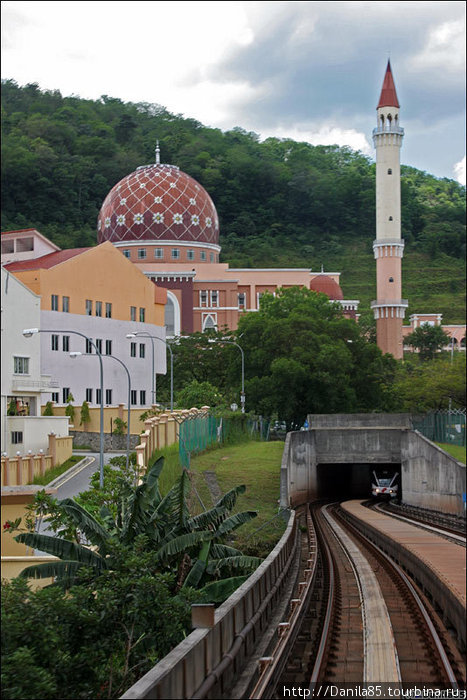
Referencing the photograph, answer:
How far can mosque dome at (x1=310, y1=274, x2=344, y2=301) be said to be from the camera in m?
84.9

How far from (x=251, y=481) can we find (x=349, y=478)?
2219cm

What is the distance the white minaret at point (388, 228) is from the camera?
73875 mm

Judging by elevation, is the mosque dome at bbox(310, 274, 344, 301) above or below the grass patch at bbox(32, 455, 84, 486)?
above

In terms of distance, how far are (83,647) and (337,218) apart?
108775 mm

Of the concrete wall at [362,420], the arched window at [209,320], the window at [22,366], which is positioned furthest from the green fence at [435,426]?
the arched window at [209,320]

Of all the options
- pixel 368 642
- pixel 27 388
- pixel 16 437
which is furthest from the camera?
pixel 27 388

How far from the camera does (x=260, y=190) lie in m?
112

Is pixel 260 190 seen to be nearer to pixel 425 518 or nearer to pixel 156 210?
pixel 156 210

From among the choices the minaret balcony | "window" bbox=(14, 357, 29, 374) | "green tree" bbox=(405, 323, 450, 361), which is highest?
the minaret balcony

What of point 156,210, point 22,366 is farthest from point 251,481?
point 156,210

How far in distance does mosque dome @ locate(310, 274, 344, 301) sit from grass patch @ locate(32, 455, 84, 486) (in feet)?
171

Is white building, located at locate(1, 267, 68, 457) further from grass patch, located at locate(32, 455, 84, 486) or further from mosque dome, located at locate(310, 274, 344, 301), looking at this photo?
mosque dome, located at locate(310, 274, 344, 301)

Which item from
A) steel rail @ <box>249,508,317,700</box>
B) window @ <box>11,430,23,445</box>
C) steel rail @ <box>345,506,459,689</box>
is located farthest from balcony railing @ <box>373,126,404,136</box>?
steel rail @ <box>249,508,317,700</box>

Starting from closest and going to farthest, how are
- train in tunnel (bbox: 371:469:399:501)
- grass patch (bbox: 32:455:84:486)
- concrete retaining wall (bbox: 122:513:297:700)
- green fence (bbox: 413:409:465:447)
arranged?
concrete retaining wall (bbox: 122:513:297:700), grass patch (bbox: 32:455:84:486), green fence (bbox: 413:409:465:447), train in tunnel (bbox: 371:469:399:501)
